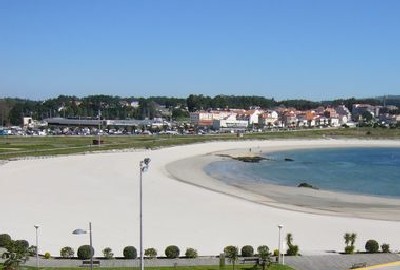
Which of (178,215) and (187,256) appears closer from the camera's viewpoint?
(187,256)

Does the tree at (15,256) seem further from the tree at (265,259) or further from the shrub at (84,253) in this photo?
the tree at (265,259)

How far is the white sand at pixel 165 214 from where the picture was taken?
23.5 meters

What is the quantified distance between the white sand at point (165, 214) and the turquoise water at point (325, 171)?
4.74 metres

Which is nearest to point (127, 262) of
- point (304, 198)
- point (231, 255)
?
point (231, 255)

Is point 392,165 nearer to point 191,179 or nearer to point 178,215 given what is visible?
point 191,179

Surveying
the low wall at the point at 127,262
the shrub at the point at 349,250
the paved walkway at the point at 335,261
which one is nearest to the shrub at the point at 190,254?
the low wall at the point at 127,262

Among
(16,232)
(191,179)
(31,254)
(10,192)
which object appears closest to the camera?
(31,254)

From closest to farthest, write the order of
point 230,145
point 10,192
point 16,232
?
1. point 16,232
2. point 10,192
3. point 230,145

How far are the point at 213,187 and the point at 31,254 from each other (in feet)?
77.0

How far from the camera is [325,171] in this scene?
183 ft

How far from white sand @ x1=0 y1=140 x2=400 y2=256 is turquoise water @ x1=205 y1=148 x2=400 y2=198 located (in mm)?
4742

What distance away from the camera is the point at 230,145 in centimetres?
8631

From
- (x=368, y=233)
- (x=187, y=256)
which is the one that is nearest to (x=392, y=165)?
(x=368, y=233)

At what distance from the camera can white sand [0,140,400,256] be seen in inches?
925
